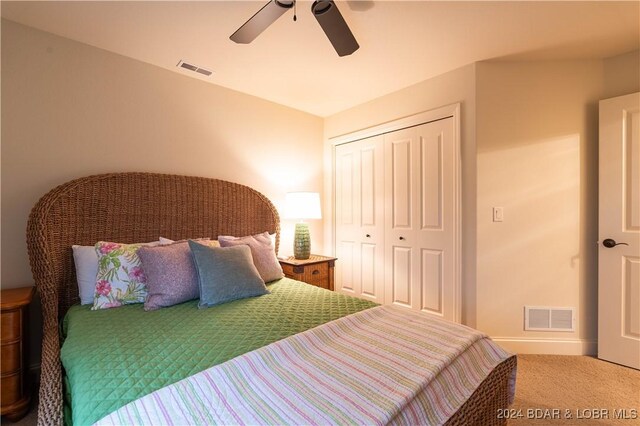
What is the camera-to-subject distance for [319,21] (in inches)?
57.5

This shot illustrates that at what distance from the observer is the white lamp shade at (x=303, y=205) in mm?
3008

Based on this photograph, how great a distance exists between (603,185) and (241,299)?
2858 millimetres

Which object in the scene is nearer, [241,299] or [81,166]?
[241,299]

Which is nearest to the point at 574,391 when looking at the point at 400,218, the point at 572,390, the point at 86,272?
the point at 572,390

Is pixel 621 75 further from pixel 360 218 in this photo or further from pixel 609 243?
pixel 360 218

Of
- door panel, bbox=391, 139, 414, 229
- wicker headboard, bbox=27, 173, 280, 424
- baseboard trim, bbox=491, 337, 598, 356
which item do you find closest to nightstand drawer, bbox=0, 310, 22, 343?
wicker headboard, bbox=27, 173, 280, 424

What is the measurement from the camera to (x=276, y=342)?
1161 millimetres

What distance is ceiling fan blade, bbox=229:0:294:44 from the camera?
1392mm

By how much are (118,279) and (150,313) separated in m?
0.37

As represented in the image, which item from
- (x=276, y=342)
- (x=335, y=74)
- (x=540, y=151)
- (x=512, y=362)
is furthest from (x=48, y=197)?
(x=540, y=151)

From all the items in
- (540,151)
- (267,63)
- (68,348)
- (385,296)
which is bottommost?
(385,296)

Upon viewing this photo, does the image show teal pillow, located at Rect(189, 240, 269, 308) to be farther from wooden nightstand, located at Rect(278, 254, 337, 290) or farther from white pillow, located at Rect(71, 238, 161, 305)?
wooden nightstand, located at Rect(278, 254, 337, 290)

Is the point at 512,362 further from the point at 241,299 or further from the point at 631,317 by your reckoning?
the point at 631,317

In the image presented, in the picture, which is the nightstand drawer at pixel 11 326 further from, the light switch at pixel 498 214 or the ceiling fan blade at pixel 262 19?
the light switch at pixel 498 214
